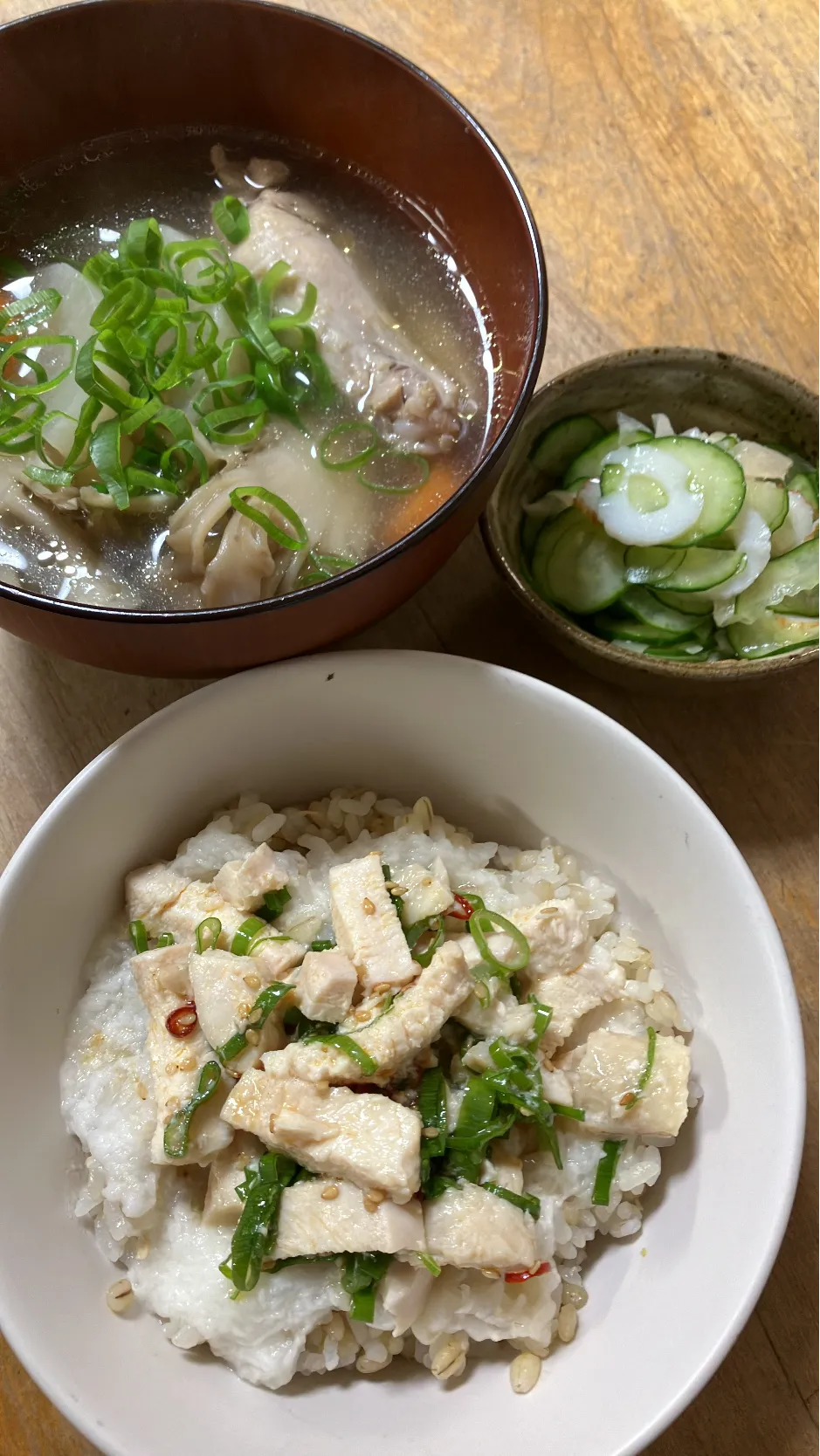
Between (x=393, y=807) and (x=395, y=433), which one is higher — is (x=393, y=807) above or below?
below

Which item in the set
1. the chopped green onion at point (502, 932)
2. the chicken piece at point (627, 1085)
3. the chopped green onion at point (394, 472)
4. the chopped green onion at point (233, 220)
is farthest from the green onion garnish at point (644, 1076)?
the chopped green onion at point (233, 220)

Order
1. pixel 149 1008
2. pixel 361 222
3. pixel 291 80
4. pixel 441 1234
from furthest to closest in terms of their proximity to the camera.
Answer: pixel 361 222
pixel 291 80
pixel 149 1008
pixel 441 1234

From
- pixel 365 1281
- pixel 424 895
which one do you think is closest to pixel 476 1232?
pixel 365 1281

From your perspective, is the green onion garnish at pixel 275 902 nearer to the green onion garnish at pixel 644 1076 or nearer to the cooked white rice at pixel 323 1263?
the cooked white rice at pixel 323 1263

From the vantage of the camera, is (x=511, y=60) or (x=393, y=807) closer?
(x=393, y=807)

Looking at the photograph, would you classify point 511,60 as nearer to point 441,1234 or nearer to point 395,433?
point 395,433

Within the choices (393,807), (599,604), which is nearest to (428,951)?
(393,807)

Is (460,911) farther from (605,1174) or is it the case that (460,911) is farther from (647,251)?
(647,251)
